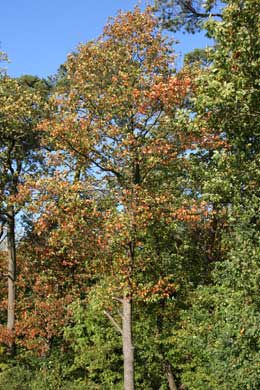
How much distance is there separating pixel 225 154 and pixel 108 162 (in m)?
6.31

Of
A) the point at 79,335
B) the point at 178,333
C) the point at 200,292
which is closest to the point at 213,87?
the point at 200,292

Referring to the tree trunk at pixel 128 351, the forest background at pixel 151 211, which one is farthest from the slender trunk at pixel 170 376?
the tree trunk at pixel 128 351

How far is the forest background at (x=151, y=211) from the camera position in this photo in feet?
24.4

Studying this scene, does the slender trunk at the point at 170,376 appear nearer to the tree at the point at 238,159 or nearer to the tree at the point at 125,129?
the tree at the point at 125,129

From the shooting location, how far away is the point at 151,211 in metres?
12.4

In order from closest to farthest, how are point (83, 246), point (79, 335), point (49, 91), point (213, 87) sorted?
point (213, 87) < point (83, 246) < point (79, 335) < point (49, 91)

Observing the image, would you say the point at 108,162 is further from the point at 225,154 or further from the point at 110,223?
the point at 225,154

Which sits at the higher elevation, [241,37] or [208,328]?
[241,37]

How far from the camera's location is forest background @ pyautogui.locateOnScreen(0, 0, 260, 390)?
7.43 m

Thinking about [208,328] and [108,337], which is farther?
[108,337]

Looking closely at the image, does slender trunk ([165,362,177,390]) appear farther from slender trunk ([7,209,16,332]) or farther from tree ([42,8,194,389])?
slender trunk ([7,209,16,332])

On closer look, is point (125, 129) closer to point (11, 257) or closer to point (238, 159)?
point (238, 159)

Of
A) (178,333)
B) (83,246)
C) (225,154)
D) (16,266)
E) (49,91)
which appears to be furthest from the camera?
(49,91)

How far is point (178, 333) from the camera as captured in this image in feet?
47.7
